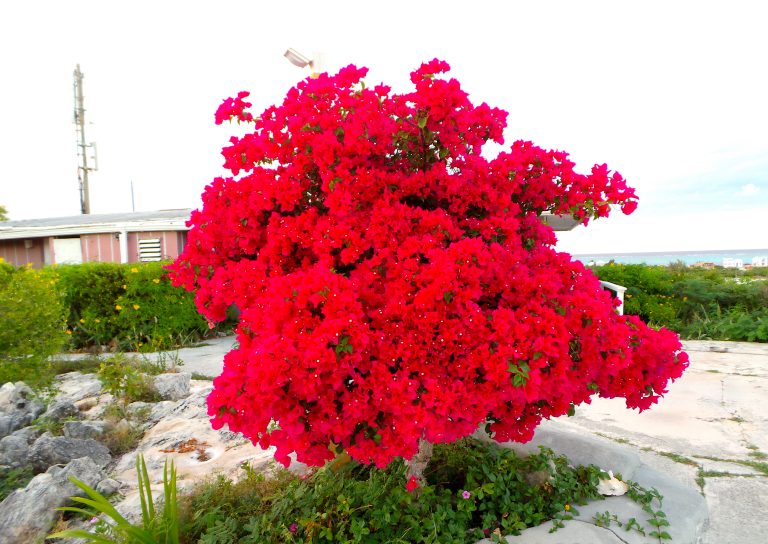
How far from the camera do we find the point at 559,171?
2723 millimetres

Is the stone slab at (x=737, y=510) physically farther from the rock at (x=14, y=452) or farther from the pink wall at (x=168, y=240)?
the pink wall at (x=168, y=240)

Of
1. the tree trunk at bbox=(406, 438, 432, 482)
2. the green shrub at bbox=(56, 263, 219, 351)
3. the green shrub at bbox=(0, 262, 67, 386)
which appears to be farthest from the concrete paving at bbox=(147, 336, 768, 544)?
the green shrub at bbox=(0, 262, 67, 386)

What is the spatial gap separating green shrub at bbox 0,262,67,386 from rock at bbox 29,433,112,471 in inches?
59.5

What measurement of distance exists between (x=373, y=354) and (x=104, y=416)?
387 centimetres

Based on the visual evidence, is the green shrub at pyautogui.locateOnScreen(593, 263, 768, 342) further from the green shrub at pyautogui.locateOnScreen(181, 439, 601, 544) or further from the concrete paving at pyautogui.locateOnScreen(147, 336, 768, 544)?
the green shrub at pyautogui.locateOnScreen(181, 439, 601, 544)

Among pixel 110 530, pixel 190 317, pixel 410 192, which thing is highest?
pixel 410 192

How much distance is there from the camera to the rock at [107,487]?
3264 mm

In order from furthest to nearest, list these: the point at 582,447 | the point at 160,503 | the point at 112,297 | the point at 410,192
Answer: the point at 112,297, the point at 582,447, the point at 160,503, the point at 410,192

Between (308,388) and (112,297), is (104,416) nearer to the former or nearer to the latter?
(308,388)

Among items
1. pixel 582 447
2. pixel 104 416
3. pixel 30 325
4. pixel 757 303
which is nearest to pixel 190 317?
pixel 30 325

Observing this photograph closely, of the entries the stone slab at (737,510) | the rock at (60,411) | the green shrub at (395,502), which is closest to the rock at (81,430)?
the rock at (60,411)

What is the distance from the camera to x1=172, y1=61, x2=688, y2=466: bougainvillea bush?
1.91 m

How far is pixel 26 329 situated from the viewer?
5152mm

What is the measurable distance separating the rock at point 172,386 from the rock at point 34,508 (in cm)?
215
